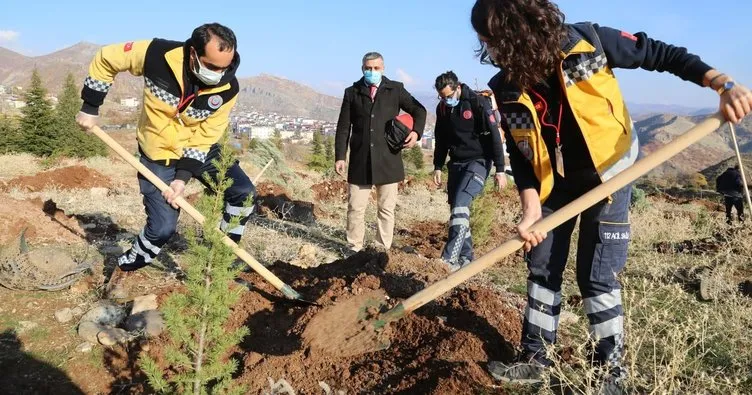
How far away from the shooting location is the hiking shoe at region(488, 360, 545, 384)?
9.04ft

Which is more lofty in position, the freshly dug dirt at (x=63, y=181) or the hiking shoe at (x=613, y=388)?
the hiking shoe at (x=613, y=388)

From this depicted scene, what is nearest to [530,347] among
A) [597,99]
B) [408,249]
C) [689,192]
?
[597,99]

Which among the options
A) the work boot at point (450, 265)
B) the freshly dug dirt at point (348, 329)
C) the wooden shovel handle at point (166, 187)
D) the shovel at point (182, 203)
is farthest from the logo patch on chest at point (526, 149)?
the work boot at point (450, 265)

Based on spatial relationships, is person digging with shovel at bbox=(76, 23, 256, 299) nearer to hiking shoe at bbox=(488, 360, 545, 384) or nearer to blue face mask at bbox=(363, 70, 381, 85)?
blue face mask at bbox=(363, 70, 381, 85)

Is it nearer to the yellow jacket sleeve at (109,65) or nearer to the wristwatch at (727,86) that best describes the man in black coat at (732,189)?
the wristwatch at (727,86)

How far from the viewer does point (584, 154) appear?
2.63 meters

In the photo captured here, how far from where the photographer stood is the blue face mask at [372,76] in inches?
214

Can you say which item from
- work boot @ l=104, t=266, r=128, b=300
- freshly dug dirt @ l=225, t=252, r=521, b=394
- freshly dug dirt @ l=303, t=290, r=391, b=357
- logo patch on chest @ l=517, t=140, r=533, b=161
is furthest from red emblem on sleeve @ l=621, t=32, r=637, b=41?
work boot @ l=104, t=266, r=128, b=300

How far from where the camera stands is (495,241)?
25.6 ft

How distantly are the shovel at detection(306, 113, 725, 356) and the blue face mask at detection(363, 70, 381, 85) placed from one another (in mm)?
2658

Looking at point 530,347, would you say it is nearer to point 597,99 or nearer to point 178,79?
point 597,99

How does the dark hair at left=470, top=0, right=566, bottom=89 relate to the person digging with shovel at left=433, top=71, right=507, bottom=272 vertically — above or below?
above

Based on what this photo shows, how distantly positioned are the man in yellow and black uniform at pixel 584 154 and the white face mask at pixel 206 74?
1.98 metres

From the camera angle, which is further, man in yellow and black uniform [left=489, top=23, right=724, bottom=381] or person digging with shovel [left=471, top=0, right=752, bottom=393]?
man in yellow and black uniform [left=489, top=23, right=724, bottom=381]
